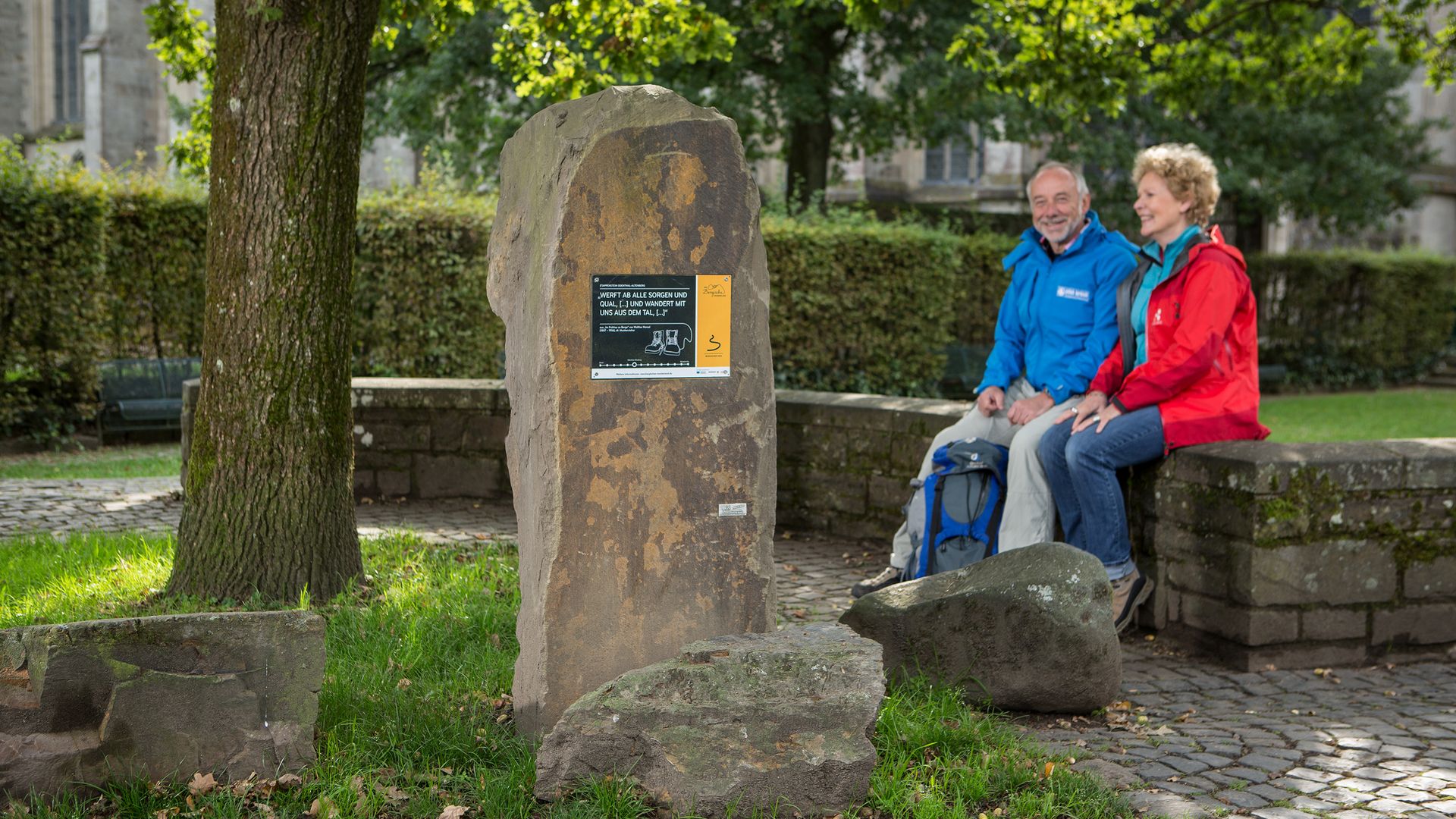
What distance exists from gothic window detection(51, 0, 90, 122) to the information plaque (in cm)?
3151

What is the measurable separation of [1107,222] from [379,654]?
61.8 ft

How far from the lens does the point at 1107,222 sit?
21.8m

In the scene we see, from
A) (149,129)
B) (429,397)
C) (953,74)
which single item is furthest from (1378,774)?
(149,129)

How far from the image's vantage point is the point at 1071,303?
618 cm

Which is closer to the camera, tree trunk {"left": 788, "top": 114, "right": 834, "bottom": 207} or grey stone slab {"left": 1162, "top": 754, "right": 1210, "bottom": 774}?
grey stone slab {"left": 1162, "top": 754, "right": 1210, "bottom": 774}

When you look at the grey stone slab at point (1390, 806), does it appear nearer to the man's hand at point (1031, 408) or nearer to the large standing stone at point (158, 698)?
the man's hand at point (1031, 408)

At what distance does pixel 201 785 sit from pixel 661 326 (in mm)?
1895

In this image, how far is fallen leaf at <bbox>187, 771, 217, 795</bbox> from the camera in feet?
12.0

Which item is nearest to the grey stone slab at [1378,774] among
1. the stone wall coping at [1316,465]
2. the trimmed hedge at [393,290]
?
the stone wall coping at [1316,465]

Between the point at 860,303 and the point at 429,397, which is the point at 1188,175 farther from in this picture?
the point at 860,303

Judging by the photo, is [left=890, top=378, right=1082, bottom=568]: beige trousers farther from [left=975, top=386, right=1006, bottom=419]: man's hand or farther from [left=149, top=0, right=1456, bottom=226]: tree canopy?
[left=149, top=0, right=1456, bottom=226]: tree canopy

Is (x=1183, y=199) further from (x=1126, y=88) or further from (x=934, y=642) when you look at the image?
(x=1126, y=88)

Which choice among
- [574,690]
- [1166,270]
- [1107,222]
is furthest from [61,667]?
[1107,222]

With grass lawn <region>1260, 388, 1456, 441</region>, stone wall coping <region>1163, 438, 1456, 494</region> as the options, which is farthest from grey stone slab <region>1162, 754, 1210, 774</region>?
grass lawn <region>1260, 388, 1456, 441</region>
